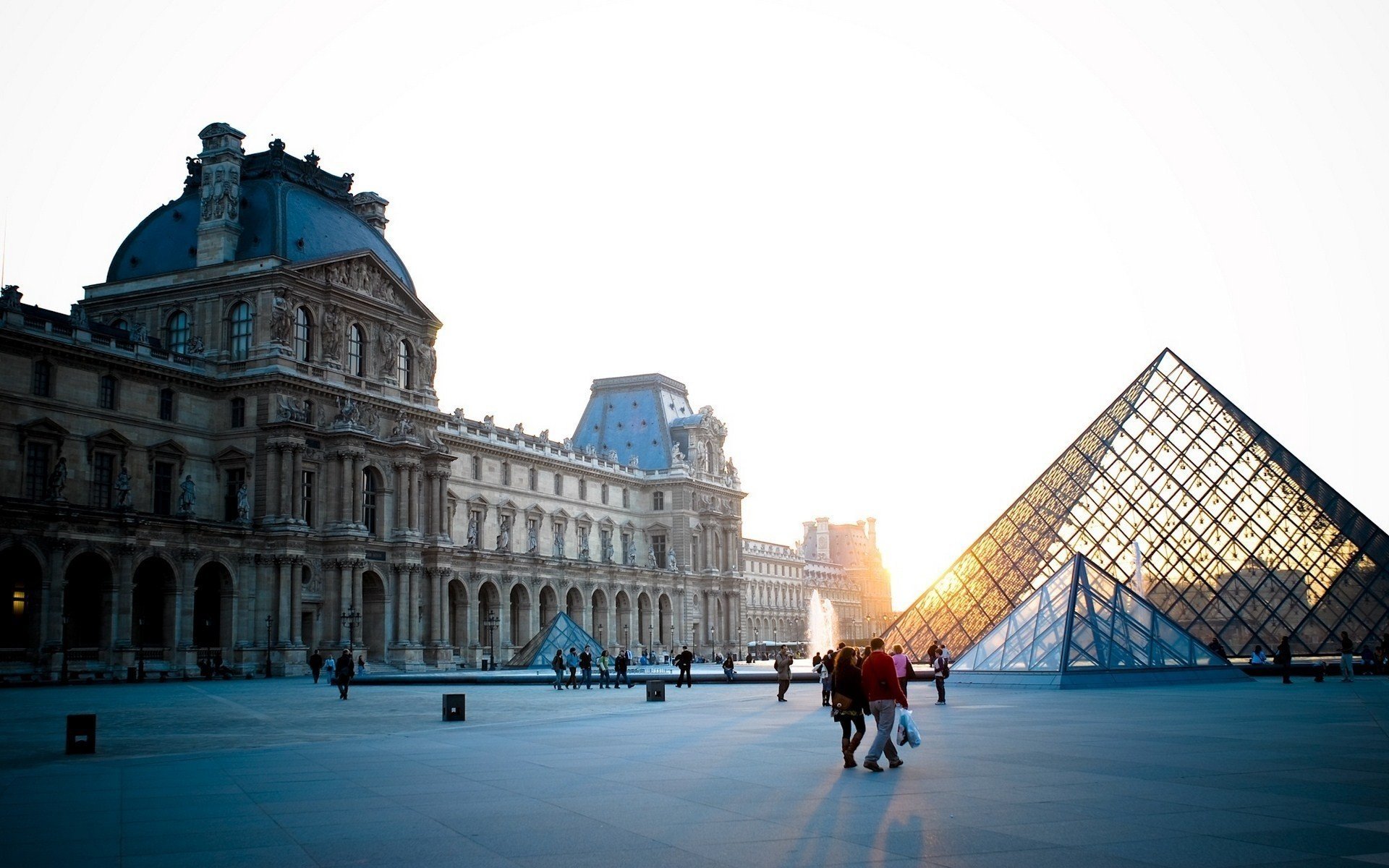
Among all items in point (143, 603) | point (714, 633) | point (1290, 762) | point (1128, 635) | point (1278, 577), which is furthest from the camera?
point (714, 633)

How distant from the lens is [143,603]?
4716 cm

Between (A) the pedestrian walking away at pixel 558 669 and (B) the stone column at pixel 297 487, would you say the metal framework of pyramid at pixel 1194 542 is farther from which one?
(B) the stone column at pixel 297 487

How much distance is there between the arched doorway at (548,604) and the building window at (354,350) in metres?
20.7

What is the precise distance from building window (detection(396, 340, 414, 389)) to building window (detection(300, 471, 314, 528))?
7.51m

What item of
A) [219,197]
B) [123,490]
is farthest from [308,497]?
[219,197]

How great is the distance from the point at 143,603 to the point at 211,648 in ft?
9.60

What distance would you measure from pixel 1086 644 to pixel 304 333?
35.0 metres

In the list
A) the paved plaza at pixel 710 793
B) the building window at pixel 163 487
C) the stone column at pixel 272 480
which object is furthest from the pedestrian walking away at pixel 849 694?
the building window at pixel 163 487

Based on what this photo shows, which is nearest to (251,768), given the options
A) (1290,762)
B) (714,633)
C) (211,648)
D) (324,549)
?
(1290,762)

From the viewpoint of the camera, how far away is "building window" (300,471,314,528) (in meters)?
52.1

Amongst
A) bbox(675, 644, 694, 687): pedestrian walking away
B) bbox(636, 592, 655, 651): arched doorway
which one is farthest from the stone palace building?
bbox(675, 644, 694, 687): pedestrian walking away

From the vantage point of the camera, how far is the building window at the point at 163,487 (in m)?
48.8

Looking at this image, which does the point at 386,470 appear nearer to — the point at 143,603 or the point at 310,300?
the point at 310,300

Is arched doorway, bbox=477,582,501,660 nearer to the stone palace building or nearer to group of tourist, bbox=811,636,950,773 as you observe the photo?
the stone palace building
